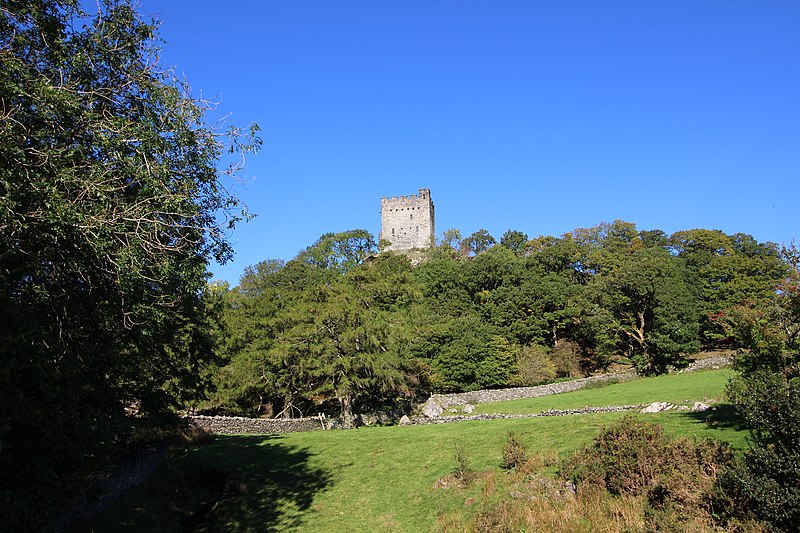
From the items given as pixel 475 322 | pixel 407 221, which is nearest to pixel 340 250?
pixel 407 221

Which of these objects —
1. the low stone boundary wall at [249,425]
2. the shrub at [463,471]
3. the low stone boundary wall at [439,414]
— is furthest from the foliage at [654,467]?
the low stone boundary wall at [249,425]

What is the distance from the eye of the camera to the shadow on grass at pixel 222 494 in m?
15.3

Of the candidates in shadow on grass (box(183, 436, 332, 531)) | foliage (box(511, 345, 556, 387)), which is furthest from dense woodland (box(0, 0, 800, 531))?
foliage (box(511, 345, 556, 387))

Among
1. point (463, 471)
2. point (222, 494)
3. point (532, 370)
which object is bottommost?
point (222, 494)

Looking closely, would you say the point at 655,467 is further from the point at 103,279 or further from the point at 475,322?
the point at 475,322

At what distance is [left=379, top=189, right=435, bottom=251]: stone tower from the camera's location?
94562 millimetres

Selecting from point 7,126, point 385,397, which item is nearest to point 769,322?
point 7,126

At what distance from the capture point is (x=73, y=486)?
29.9ft

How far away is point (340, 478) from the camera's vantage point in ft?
62.3

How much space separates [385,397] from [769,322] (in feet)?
98.6

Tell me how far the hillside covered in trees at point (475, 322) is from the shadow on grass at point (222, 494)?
10.2 meters

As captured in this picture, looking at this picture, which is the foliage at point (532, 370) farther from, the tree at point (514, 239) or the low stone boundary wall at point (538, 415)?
the tree at point (514, 239)

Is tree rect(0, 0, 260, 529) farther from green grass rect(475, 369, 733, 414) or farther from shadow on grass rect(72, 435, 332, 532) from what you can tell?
green grass rect(475, 369, 733, 414)

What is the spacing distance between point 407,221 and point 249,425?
2633 inches
